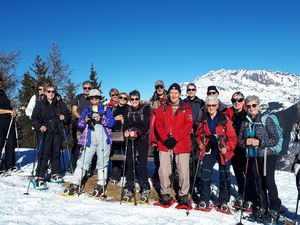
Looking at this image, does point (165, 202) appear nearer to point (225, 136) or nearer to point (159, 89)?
point (225, 136)

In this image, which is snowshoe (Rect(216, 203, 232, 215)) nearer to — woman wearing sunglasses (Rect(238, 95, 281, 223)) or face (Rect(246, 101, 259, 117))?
woman wearing sunglasses (Rect(238, 95, 281, 223))

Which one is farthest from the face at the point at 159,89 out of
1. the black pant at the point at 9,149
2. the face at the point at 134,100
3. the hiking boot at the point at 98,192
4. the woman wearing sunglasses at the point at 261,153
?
the black pant at the point at 9,149

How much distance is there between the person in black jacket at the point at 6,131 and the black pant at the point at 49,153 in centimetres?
177

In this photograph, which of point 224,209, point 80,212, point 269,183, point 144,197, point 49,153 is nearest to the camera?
point 80,212

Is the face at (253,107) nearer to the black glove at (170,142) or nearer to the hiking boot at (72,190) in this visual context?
the black glove at (170,142)

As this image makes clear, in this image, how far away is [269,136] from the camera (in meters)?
6.51

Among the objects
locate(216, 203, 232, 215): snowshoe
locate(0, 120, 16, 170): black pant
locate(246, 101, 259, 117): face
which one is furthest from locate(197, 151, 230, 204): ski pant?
locate(0, 120, 16, 170): black pant

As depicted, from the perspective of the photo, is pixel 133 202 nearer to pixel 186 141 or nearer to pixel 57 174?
pixel 186 141

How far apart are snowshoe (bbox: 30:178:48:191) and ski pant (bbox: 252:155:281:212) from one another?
532cm

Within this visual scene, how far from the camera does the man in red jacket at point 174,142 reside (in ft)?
23.1

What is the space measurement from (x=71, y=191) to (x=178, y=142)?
117 inches

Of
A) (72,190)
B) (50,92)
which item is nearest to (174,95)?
(72,190)

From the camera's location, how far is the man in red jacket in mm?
7027

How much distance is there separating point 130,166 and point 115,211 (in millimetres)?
1684
